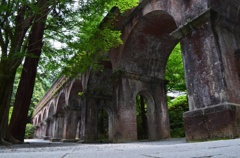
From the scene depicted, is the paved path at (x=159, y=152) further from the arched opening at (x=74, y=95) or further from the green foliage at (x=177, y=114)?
the arched opening at (x=74, y=95)

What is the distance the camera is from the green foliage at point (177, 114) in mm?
12018

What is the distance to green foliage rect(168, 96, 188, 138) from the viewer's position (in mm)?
12018

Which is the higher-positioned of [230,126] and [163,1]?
[163,1]

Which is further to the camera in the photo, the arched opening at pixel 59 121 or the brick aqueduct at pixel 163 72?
the arched opening at pixel 59 121

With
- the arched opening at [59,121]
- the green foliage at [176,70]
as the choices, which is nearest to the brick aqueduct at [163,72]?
the green foliage at [176,70]

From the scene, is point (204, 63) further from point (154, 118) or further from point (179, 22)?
point (154, 118)

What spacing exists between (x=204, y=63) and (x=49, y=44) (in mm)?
6318

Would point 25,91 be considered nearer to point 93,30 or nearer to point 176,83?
point 93,30

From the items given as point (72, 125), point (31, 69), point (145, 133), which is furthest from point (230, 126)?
point (72, 125)

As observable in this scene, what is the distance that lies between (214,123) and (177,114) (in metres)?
8.65

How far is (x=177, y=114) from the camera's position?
1316 cm

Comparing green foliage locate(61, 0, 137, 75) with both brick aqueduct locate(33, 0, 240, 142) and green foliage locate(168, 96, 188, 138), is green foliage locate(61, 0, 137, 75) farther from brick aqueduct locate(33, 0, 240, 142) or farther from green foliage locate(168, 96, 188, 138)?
green foliage locate(168, 96, 188, 138)

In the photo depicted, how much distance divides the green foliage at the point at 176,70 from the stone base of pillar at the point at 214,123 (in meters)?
7.43

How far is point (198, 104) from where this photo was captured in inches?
211
